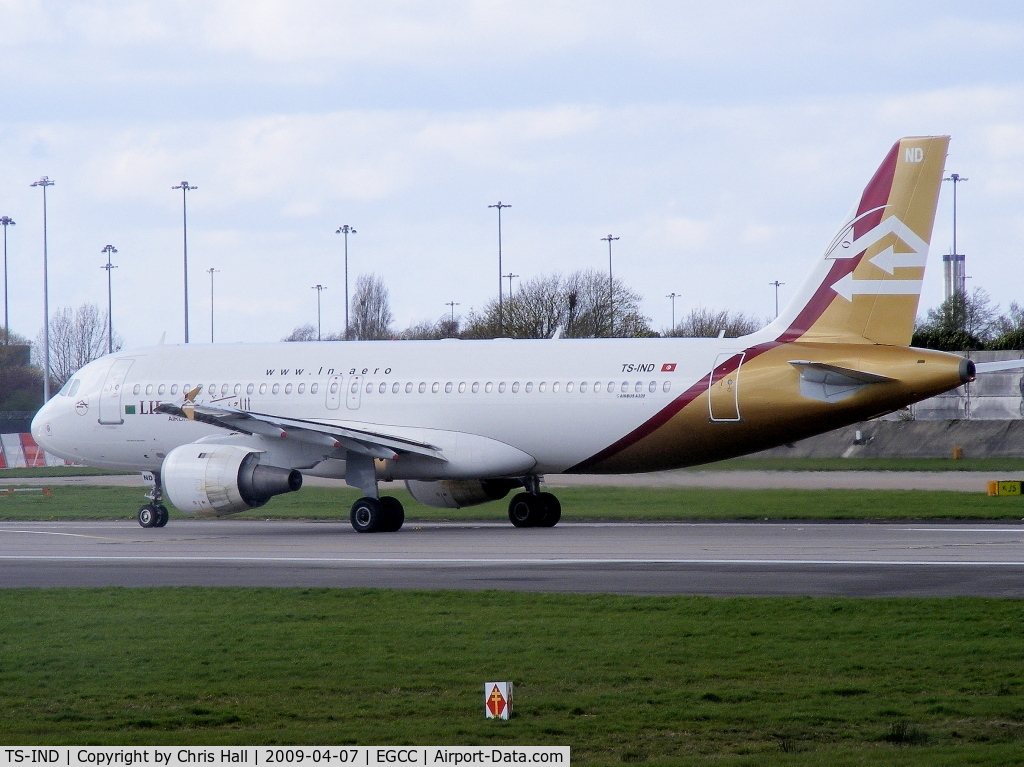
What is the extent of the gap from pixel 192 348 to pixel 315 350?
350 cm

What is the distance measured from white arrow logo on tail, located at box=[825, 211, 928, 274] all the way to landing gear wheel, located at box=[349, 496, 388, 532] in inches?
433

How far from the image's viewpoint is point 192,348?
33.7 m

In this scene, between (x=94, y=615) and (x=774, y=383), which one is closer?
(x=94, y=615)

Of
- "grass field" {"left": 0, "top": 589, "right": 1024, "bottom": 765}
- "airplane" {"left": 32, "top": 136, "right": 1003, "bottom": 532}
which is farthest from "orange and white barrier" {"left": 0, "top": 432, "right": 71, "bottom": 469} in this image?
"grass field" {"left": 0, "top": 589, "right": 1024, "bottom": 765}

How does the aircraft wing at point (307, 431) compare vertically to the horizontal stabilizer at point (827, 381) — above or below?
below

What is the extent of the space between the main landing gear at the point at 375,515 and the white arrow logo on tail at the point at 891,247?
1089 cm

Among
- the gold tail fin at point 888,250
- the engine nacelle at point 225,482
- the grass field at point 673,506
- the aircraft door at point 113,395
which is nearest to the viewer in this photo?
the gold tail fin at point 888,250

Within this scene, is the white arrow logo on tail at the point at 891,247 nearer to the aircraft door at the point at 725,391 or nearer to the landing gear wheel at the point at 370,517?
the aircraft door at the point at 725,391

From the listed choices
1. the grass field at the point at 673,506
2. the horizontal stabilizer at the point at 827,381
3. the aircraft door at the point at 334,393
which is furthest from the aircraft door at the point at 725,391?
the aircraft door at the point at 334,393

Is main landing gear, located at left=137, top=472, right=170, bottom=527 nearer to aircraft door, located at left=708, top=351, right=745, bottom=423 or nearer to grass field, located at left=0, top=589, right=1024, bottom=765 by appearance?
aircraft door, located at left=708, top=351, right=745, bottom=423

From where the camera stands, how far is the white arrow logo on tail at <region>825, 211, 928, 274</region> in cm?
2602

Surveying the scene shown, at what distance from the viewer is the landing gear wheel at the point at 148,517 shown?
31.8 meters

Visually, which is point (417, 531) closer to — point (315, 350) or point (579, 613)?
point (315, 350)

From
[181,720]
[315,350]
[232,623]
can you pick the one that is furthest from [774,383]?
[181,720]
